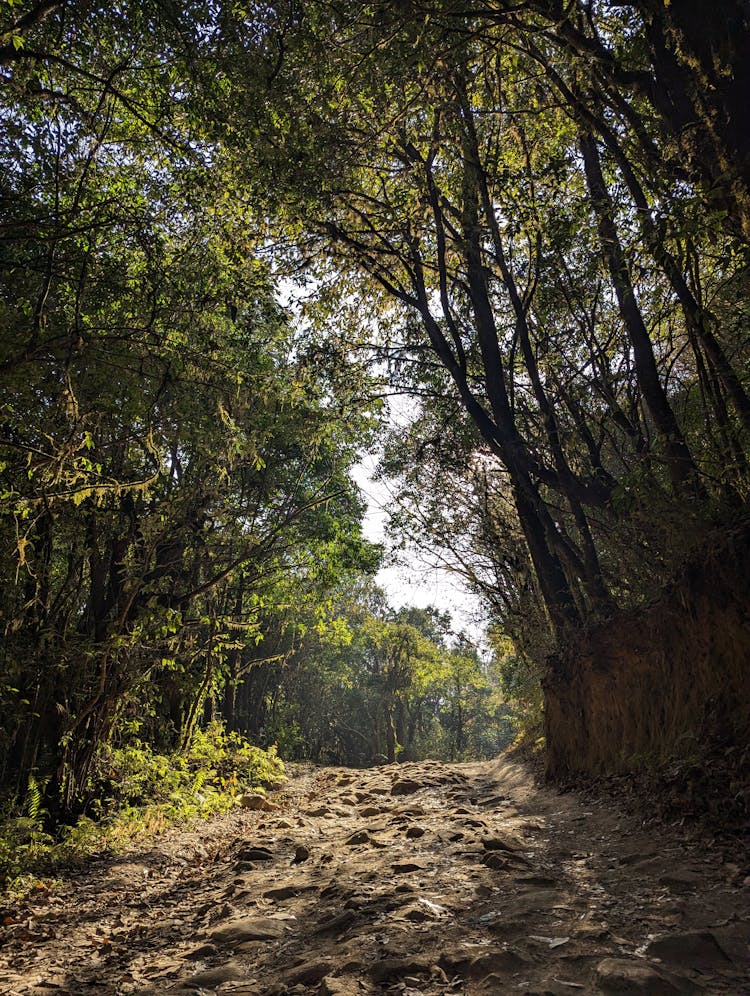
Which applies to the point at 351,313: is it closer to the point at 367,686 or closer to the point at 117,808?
the point at 117,808

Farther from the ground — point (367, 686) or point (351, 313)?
point (351, 313)

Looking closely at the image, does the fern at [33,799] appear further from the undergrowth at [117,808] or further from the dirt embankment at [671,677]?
the dirt embankment at [671,677]

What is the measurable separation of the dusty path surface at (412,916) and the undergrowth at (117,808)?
14.2 inches

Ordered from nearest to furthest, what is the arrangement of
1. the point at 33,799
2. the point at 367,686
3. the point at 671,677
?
the point at 671,677, the point at 33,799, the point at 367,686

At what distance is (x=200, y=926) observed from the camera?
491cm

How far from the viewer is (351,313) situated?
1157 cm

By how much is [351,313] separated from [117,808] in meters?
8.67

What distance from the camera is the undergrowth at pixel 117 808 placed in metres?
6.45

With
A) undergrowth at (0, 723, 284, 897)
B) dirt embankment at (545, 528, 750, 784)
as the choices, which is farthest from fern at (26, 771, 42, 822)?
dirt embankment at (545, 528, 750, 784)

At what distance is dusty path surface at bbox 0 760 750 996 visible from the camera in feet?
10.0

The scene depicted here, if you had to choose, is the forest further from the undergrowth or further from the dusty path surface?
the dusty path surface

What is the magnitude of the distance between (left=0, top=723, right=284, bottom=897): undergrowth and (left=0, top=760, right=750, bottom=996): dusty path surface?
361 millimetres

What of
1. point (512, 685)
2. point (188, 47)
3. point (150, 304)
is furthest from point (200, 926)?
point (512, 685)

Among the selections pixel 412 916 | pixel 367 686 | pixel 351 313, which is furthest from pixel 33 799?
pixel 367 686
